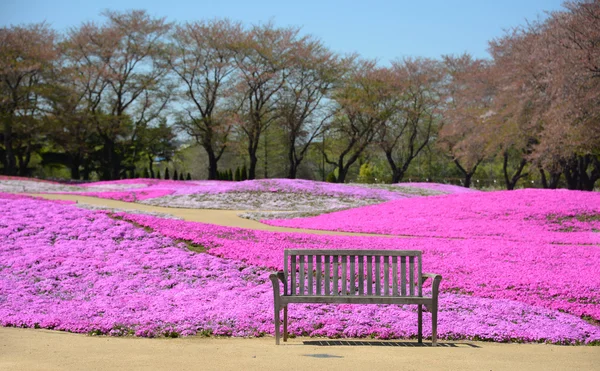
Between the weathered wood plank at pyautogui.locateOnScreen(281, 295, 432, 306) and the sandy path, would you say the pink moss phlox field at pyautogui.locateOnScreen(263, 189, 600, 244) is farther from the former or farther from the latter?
the sandy path

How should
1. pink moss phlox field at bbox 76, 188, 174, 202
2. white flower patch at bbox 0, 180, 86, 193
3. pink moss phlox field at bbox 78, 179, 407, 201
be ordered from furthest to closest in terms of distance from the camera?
white flower patch at bbox 0, 180, 86, 193
pink moss phlox field at bbox 78, 179, 407, 201
pink moss phlox field at bbox 76, 188, 174, 202

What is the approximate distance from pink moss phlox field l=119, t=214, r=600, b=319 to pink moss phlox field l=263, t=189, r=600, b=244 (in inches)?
158

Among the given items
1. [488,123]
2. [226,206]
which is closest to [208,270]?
[226,206]

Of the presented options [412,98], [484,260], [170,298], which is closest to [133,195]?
[484,260]

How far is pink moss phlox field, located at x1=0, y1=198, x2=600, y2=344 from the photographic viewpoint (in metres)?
8.43

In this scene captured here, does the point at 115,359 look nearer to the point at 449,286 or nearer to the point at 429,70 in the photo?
the point at 449,286

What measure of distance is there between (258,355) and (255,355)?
3 centimetres

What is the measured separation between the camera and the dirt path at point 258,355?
6.10 m

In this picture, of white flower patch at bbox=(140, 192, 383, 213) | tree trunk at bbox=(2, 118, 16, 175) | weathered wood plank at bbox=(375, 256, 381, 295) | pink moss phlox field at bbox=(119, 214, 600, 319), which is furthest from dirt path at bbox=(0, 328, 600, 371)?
tree trunk at bbox=(2, 118, 16, 175)

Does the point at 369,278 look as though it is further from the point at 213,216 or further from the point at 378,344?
the point at 213,216

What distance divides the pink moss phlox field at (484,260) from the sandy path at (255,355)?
8.14ft

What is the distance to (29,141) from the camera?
50438 millimetres

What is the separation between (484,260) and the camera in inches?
515

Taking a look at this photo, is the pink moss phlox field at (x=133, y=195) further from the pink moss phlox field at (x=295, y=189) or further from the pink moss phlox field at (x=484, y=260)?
the pink moss phlox field at (x=484, y=260)
